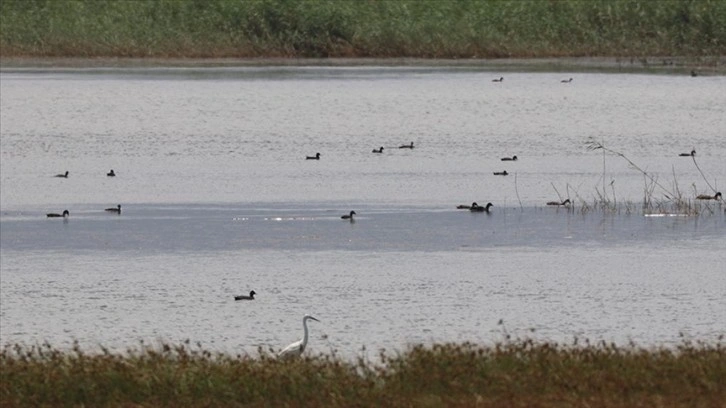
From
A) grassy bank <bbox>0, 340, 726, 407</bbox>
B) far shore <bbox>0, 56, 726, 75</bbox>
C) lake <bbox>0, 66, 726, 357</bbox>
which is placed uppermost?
far shore <bbox>0, 56, 726, 75</bbox>

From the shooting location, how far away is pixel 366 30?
75688mm

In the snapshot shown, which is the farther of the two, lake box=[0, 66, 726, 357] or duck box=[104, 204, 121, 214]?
duck box=[104, 204, 121, 214]

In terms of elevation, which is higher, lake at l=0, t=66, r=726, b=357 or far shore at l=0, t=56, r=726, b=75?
far shore at l=0, t=56, r=726, b=75

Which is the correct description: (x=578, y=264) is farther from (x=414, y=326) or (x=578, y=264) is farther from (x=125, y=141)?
(x=125, y=141)

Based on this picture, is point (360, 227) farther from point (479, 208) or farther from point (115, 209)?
point (115, 209)

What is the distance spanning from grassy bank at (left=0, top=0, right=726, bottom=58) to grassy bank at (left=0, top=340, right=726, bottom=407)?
200ft

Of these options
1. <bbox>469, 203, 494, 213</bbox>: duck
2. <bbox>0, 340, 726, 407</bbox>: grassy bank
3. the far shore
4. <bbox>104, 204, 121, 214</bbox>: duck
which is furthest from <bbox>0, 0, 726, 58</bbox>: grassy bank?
<bbox>0, 340, 726, 407</bbox>: grassy bank

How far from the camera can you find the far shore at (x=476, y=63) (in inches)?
3061

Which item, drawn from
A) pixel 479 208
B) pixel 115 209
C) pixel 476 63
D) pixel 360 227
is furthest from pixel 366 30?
pixel 360 227

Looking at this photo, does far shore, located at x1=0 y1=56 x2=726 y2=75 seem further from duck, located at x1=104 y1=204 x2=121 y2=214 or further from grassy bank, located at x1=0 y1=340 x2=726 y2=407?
grassy bank, located at x1=0 y1=340 x2=726 y2=407

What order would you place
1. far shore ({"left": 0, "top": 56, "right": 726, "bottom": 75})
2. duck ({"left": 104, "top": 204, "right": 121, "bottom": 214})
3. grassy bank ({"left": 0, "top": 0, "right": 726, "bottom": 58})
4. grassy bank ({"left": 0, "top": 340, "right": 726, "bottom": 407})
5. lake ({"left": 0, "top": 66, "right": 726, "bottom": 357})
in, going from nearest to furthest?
grassy bank ({"left": 0, "top": 340, "right": 726, "bottom": 407}), lake ({"left": 0, "top": 66, "right": 726, "bottom": 357}), duck ({"left": 104, "top": 204, "right": 121, "bottom": 214}), grassy bank ({"left": 0, "top": 0, "right": 726, "bottom": 58}), far shore ({"left": 0, "top": 56, "right": 726, "bottom": 75})

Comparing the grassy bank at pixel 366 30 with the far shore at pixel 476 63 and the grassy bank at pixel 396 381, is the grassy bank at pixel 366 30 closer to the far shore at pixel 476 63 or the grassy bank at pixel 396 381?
the far shore at pixel 476 63

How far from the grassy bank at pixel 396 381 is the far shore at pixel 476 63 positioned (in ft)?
202

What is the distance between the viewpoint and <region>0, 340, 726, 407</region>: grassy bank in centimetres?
1344
